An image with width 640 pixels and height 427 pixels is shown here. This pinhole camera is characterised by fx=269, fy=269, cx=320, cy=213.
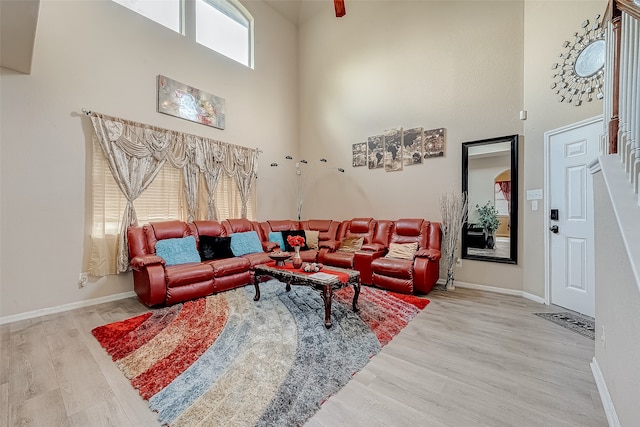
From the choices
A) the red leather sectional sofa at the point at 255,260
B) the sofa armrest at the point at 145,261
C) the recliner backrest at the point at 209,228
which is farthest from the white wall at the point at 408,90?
the sofa armrest at the point at 145,261

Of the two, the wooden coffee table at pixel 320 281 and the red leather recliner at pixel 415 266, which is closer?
the wooden coffee table at pixel 320 281

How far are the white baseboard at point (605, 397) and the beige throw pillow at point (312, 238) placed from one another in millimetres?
3862

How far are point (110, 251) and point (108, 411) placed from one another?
2626 mm

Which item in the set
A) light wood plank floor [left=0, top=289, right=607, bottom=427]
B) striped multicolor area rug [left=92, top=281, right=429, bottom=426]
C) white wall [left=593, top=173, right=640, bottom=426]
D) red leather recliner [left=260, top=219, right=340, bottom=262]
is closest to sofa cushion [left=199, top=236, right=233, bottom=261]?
striped multicolor area rug [left=92, top=281, right=429, bottom=426]

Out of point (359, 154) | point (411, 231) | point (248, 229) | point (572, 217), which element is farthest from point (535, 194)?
point (248, 229)

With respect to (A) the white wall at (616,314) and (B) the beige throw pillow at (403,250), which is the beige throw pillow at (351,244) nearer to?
(B) the beige throw pillow at (403,250)

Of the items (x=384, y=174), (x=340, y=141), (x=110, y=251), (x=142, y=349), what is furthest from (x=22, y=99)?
(x=384, y=174)

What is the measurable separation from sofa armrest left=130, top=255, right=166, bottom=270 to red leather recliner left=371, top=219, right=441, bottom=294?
285cm

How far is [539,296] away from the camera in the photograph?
11.4 feet

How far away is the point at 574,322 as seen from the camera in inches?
110

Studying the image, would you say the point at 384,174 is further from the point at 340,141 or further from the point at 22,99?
the point at 22,99

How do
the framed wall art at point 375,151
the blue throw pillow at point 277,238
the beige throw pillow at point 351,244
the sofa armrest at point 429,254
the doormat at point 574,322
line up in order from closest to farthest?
the doormat at point 574,322
the sofa armrest at point 429,254
the beige throw pillow at point 351,244
the blue throw pillow at point 277,238
the framed wall art at point 375,151

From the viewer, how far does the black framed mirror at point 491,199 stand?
12.5 ft

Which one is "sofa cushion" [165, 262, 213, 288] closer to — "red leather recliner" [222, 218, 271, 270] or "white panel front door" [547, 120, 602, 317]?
"red leather recliner" [222, 218, 271, 270]
